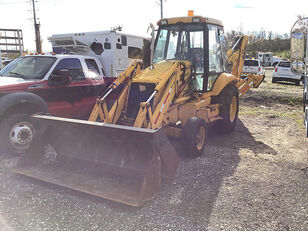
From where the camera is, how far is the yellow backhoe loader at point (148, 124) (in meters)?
4.05

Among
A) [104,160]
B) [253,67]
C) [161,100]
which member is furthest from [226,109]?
[253,67]

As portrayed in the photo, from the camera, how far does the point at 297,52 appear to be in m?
4.93

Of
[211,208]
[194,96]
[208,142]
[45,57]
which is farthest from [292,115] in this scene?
[45,57]

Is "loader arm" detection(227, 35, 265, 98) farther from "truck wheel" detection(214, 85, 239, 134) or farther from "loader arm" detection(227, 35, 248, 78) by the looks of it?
"truck wheel" detection(214, 85, 239, 134)

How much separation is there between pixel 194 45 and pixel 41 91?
3.38 meters

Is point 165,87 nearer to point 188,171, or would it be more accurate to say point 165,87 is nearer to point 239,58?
point 188,171

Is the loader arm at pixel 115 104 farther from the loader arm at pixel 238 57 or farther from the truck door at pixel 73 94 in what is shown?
the loader arm at pixel 238 57

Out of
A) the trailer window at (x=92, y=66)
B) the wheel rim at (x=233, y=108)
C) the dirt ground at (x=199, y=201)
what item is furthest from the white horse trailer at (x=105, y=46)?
the dirt ground at (x=199, y=201)

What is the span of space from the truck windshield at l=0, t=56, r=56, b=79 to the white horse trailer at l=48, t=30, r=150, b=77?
2.00m

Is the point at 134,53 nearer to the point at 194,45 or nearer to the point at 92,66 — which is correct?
the point at 92,66

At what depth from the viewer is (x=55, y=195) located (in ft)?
13.5

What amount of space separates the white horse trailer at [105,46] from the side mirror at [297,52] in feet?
13.8

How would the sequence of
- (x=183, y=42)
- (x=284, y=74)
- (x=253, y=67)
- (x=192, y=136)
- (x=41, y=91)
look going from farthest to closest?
(x=253, y=67), (x=284, y=74), (x=183, y=42), (x=41, y=91), (x=192, y=136)

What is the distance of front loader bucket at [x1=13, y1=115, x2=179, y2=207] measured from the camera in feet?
12.6
